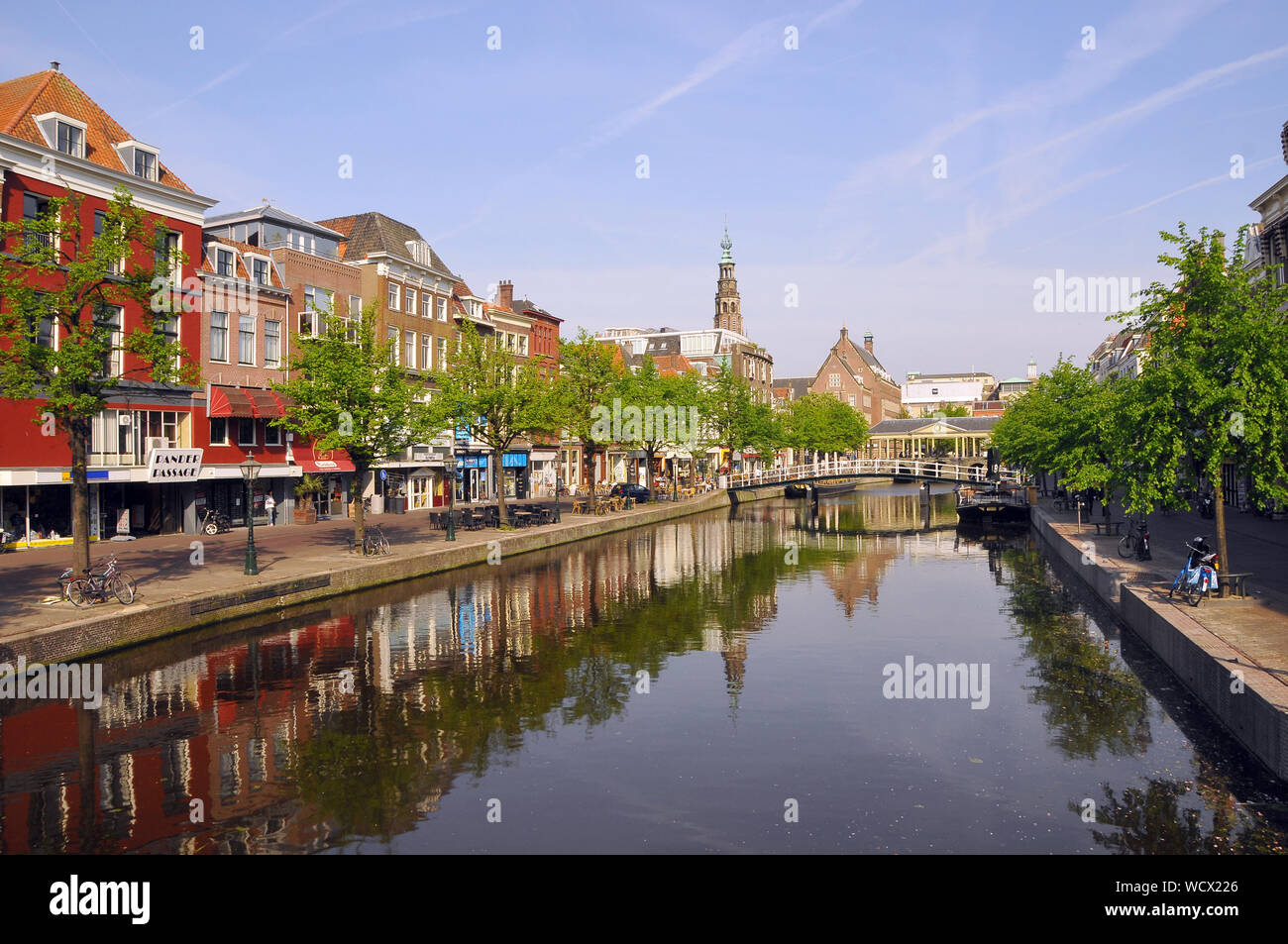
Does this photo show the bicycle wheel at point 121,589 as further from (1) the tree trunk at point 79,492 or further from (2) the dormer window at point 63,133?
(2) the dormer window at point 63,133

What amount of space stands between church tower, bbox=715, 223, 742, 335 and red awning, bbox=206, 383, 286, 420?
92573 millimetres

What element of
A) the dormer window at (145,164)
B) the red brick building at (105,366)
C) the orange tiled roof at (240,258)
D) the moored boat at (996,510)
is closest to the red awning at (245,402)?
the red brick building at (105,366)

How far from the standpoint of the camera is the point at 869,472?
2773 inches

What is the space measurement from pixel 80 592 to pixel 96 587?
33cm

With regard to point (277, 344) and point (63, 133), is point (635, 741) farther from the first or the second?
point (277, 344)

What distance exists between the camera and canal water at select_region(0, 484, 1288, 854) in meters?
10.6

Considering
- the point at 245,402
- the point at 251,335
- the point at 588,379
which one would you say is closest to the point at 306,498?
the point at 245,402

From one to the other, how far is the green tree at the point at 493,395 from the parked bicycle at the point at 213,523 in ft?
35.9

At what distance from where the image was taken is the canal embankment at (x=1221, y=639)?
485 inches

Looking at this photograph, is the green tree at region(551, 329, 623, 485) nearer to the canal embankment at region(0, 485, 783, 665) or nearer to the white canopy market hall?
the canal embankment at region(0, 485, 783, 665)
